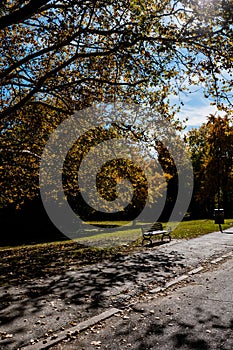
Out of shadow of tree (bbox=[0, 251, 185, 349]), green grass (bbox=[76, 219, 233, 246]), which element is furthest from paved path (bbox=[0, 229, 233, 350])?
green grass (bbox=[76, 219, 233, 246])

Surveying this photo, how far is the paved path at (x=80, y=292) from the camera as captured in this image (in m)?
5.34

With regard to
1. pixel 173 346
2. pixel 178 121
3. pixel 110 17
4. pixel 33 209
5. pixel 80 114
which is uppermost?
pixel 110 17

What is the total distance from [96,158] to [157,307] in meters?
9.62

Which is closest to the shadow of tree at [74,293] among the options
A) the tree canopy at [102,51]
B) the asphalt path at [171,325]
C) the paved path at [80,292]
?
the paved path at [80,292]

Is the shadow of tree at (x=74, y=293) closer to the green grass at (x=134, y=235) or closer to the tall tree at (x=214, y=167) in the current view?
the green grass at (x=134, y=235)

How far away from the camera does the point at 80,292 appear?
23.7 ft

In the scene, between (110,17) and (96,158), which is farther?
(96,158)

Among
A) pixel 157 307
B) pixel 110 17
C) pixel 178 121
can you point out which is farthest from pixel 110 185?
pixel 157 307

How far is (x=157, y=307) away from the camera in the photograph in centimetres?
624

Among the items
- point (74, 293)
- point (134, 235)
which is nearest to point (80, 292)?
point (74, 293)

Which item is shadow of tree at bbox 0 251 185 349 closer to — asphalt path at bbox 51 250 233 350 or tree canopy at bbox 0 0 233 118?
asphalt path at bbox 51 250 233 350

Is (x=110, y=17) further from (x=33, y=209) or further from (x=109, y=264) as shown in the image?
(x=33, y=209)

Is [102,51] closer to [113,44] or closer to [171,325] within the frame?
[113,44]

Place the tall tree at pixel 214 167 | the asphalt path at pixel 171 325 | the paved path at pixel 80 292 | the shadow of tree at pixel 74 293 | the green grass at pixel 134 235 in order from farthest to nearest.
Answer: the tall tree at pixel 214 167 < the green grass at pixel 134 235 < the shadow of tree at pixel 74 293 < the paved path at pixel 80 292 < the asphalt path at pixel 171 325
